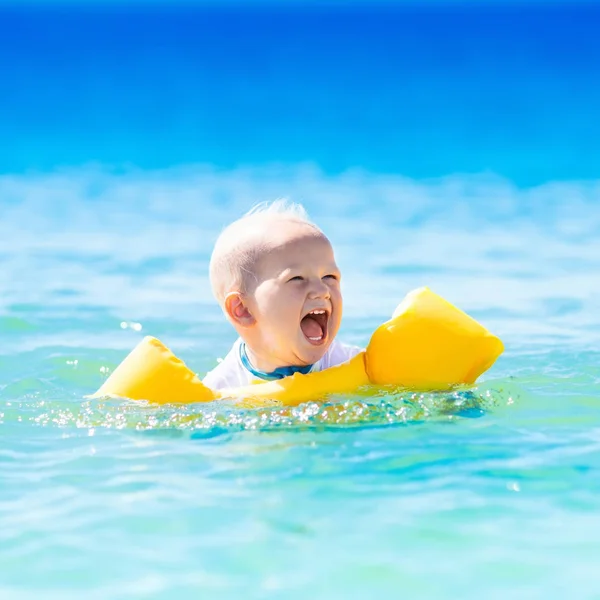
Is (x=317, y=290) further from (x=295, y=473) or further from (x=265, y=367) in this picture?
(x=295, y=473)

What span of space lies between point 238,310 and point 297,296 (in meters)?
0.32

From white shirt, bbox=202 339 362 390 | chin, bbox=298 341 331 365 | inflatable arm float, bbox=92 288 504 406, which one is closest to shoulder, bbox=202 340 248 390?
white shirt, bbox=202 339 362 390

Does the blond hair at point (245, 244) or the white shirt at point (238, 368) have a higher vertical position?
the blond hair at point (245, 244)

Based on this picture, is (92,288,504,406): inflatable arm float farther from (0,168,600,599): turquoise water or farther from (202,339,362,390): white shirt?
(202,339,362,390): white shirt

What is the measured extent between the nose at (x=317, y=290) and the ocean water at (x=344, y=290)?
408mm

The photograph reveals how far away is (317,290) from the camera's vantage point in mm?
4297

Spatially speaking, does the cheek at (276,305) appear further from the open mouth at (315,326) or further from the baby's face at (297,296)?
the open mouth at (315,326)

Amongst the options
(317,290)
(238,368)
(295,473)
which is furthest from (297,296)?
(295,473)

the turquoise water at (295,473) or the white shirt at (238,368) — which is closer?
the turquoise water at (295,473)

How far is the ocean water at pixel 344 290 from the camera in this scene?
3.07 meters

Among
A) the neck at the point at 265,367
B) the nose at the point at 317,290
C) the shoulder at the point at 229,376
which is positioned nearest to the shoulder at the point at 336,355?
the neck at the point at 265,367

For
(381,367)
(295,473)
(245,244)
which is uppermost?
(245,244)

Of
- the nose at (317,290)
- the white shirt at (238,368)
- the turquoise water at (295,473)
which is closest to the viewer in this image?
the turquoise water at (295,473)

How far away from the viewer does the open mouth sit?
4.41 meters
